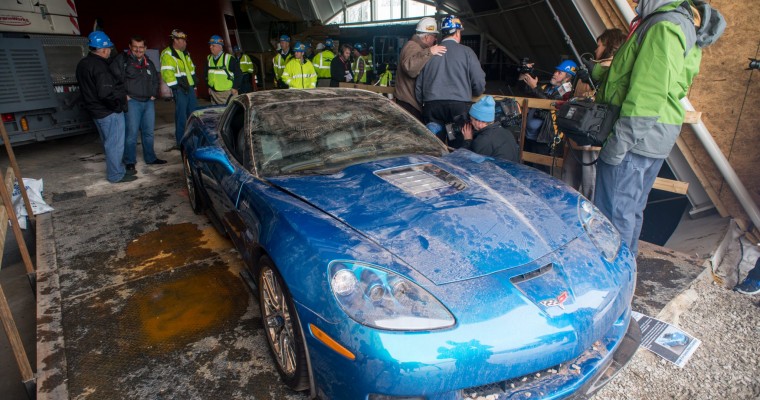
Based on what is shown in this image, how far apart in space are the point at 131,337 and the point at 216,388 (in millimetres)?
778

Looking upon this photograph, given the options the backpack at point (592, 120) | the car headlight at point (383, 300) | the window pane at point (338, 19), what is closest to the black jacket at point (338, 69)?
the backpack at point (592, 120)

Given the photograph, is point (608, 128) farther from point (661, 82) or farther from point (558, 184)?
point (558, 184)

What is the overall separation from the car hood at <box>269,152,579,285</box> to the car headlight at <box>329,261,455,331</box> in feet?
0.35

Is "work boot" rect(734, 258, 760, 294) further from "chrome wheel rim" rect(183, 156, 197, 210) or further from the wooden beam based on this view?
the wooden beam

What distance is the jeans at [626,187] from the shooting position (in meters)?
2.92

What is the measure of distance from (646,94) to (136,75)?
5801 mm

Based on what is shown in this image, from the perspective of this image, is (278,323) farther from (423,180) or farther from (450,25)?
(450,25)

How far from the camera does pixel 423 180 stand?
243 centimetres

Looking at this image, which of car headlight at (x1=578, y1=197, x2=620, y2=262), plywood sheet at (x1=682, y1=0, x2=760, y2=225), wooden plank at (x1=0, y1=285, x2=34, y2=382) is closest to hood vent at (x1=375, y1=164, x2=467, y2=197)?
car headlight at (x1=578, y1=197, x2=620, y2=262)

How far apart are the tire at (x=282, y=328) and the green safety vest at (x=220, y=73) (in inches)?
237

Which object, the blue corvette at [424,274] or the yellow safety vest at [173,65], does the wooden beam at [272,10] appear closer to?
the yellow safety vest at [173,65]

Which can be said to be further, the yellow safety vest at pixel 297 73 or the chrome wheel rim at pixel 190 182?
the yellow safety vest at pixel 297 73

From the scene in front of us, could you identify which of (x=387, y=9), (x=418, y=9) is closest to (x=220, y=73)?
(x=418, y=9)

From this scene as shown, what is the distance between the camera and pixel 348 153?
9.13 feet
